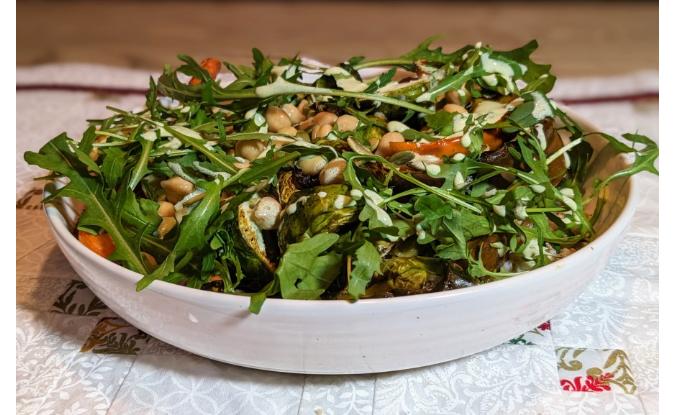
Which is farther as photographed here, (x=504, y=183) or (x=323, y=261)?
(x=504, y=183)

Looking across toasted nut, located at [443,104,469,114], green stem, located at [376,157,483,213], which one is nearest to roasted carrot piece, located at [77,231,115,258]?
green stem, located at [376,157,483,213]

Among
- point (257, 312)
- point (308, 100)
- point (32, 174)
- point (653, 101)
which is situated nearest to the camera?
point (257, 312)

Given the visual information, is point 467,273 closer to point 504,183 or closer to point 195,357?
point 504,183

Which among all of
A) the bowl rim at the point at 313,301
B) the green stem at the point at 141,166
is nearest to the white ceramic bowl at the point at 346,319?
the bowl rim at the point at 313,301

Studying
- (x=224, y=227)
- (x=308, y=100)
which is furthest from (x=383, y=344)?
(x=308, y=100)

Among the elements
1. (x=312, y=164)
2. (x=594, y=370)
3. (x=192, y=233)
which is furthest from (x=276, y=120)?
(x=594, y=370)
